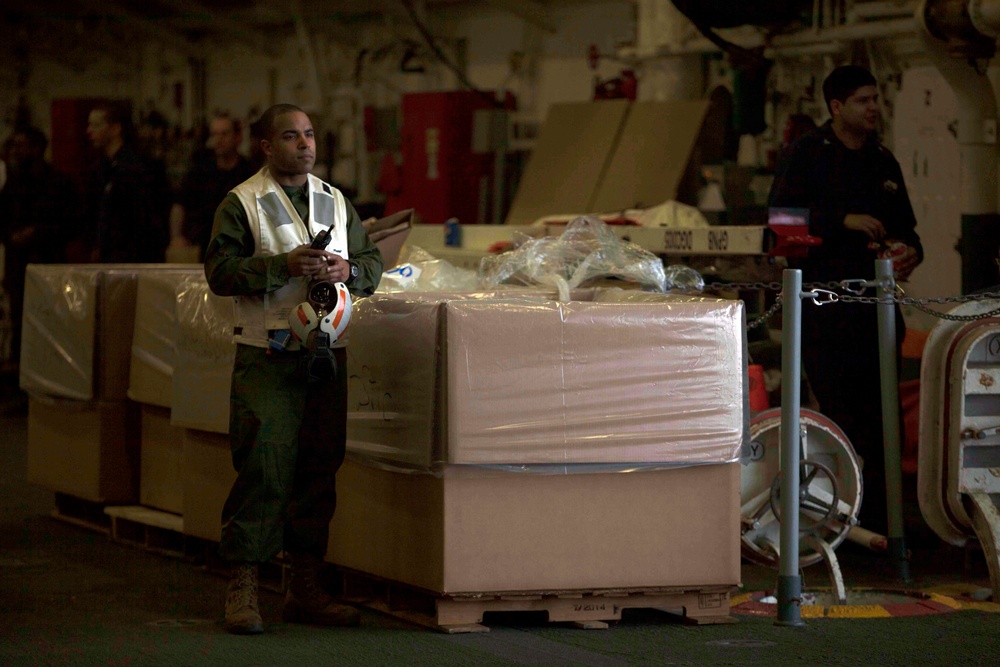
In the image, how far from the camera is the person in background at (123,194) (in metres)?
8.50

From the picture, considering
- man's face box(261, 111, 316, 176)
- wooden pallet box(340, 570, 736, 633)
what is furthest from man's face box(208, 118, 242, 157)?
wooden pallet box(340, 570, 736, 633)

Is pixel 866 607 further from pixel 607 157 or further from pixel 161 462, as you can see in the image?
pixel 607 157

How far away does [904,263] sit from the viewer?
18.5 feet

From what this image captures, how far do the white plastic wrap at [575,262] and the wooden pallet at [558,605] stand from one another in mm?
1304

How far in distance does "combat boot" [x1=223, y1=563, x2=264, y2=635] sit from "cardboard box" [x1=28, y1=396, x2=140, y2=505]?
5.76ft

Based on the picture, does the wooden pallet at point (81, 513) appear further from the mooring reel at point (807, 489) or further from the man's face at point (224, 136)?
the mooring reel at point (807, 489)

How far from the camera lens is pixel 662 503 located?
423 centimetres

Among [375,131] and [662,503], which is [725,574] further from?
[375,131]

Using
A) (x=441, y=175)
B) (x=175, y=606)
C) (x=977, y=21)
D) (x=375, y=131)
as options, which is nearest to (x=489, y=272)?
(x=175, y=606)

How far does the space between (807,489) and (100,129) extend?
5269 mm

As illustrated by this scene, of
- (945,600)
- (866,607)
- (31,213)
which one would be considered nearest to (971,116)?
(945,600)

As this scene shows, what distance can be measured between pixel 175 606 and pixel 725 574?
5.73 ft

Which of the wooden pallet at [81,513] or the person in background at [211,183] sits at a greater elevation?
the person in background at [211,183]

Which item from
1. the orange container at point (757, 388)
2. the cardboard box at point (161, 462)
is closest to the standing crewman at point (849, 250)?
the orange container at point (757, 388)
